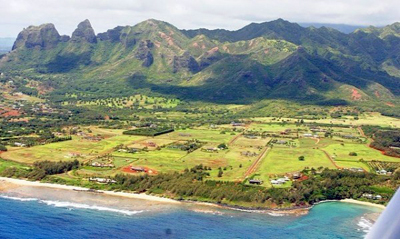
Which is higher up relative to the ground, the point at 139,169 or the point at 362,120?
the point at 362,120

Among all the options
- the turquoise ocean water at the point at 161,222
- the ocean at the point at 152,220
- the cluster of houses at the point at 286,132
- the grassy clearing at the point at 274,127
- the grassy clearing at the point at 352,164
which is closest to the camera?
the turquoise ocean water at the point at 161,222

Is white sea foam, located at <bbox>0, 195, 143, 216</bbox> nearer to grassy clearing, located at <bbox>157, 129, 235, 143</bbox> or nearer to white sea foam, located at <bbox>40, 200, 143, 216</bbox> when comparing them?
white sea foam, located at <bbox>40, 200, 143, 216</bbox>

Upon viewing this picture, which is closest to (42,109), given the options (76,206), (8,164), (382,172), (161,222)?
(8,164)

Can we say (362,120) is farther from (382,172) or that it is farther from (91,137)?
(91,137)

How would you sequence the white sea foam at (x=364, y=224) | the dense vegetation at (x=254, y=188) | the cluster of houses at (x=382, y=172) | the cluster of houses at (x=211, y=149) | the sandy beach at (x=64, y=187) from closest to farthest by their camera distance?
the white sea foam at (x=364, y=224)
the dense vegetation at (x=254, y=188)
the sandy beach at (x=64, y=187)
the cluster of houses at (x=382, y=172)
the cluster of houses at (x=211, y=149)

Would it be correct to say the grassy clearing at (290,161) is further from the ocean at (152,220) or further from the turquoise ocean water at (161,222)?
the turquoise ocean water at (161,222)

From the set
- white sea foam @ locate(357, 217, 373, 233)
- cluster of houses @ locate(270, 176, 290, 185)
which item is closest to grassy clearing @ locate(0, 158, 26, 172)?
cluster of houses @ locate(270, 176, 290, 185)

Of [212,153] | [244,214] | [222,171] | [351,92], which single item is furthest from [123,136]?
[351,92]

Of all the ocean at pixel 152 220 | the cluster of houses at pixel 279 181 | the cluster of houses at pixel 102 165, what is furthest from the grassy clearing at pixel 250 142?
the ocean at pixel 152 220
